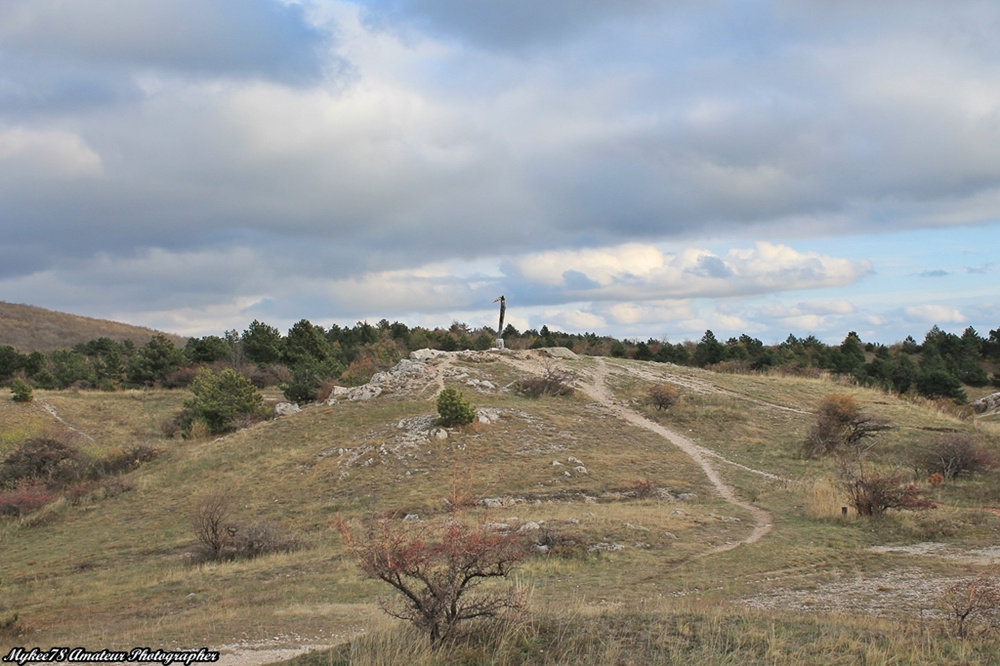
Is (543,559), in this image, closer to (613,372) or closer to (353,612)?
(353,612)

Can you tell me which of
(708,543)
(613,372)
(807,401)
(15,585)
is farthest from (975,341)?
(15,585)

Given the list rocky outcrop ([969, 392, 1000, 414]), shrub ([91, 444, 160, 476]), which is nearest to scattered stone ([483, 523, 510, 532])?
shrub ([91, 444, 160, 476])

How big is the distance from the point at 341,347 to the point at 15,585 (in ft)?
158

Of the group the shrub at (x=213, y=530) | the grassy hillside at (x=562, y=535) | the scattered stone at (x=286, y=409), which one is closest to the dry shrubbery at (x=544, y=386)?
the grassy hillside at (x=562, y=535)

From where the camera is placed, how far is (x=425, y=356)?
3409cm

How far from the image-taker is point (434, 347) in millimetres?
53156

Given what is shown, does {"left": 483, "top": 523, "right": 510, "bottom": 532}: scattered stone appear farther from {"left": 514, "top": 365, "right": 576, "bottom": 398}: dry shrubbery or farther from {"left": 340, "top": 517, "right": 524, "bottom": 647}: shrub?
{"left": 514, "top": 365, "right": 576, "bottom": 398}: dry shrubbery

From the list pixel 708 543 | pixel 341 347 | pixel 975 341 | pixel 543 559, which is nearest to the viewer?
pixel 543 559

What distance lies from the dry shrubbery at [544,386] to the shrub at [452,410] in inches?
256

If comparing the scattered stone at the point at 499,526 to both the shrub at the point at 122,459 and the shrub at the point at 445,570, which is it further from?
the shrub at the point at 122,459

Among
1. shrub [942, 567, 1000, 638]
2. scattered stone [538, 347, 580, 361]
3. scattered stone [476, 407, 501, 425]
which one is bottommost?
shrub [942, 567, 1000, 638]

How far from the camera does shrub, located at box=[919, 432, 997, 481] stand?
19.1 m

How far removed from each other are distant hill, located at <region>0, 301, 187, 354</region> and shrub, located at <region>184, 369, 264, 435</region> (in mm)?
74140

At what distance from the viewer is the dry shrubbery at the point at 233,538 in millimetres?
14211
